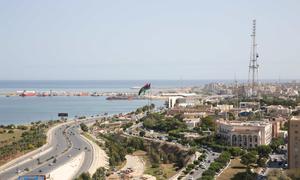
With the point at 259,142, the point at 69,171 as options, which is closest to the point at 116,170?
the point at 69,171

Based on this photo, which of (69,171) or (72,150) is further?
(72,150)

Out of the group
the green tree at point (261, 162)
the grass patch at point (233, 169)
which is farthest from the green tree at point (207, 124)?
the green tree at point (261, 162)

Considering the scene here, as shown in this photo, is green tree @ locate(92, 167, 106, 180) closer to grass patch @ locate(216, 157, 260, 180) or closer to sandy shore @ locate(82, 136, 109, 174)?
sandy shore @ locate(82, 136, 109, 174)

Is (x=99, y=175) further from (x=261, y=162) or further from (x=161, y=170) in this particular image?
(x=261, y=162)

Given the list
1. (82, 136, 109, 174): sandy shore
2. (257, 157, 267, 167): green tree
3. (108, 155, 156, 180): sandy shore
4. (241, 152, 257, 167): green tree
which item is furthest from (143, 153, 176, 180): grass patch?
(257, 157, 267, 167): green tree

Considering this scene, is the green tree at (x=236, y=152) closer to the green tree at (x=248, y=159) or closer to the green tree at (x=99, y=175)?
the green tree at (x=248, y=159)

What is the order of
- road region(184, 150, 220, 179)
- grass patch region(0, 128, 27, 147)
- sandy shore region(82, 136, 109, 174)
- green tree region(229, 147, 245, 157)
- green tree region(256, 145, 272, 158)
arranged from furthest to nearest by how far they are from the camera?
grass patch region(0, 128, 27, 147) → green tree region(229, 147, 245, 157) → green tree region(256, 145, 272, 158) → sandy shore region(82, 136, 109, 174) → road region(184, 150, 220, 179)

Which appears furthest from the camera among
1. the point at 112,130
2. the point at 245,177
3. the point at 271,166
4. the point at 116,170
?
the point at 112,130

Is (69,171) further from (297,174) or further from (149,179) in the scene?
(297,174)
